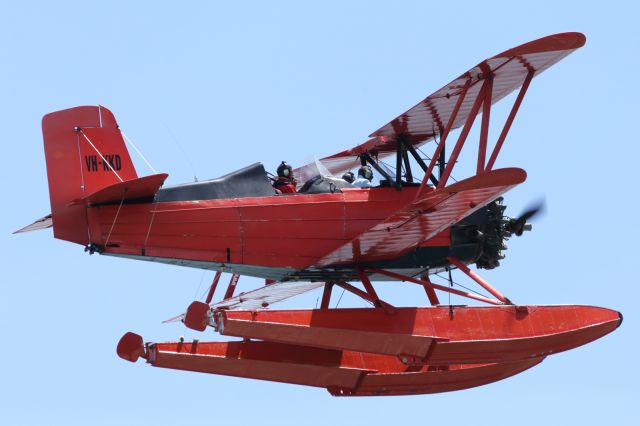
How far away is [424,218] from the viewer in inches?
954

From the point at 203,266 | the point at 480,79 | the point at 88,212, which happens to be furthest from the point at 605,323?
the point at 88,212

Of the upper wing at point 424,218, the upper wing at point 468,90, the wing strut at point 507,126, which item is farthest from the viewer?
the wing strut at point 507,126

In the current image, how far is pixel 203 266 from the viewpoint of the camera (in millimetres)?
24531

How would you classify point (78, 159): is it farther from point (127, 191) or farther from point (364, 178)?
point (364, 178)

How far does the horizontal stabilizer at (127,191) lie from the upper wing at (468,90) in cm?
318

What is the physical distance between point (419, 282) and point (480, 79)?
3.38 metres

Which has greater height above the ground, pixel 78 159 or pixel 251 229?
pixel 78 159

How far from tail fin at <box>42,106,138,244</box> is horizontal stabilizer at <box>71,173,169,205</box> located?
0.25 metres

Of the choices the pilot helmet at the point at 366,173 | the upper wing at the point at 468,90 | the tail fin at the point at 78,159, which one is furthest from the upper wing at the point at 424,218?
the tail fin at the point at 78,159

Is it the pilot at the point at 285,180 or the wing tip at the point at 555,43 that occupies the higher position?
the wing tip at the point at 555,43

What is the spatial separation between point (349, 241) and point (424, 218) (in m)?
1.37

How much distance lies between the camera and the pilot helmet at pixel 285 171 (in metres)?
26.2

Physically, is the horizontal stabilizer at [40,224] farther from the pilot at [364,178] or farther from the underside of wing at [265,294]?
the pilot at [364,178]

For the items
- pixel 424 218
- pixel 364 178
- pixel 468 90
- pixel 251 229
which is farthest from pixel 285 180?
pixel 468 90
